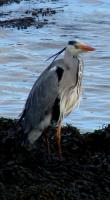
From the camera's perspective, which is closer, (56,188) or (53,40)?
(56,188)

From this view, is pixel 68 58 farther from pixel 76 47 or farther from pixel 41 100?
pixel 41 100

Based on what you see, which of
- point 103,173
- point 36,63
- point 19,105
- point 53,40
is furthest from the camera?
point 53,40

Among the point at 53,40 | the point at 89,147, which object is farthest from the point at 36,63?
the point at 89,147

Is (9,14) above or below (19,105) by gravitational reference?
above

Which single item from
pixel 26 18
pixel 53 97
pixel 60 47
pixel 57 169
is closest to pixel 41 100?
pixel 53 97

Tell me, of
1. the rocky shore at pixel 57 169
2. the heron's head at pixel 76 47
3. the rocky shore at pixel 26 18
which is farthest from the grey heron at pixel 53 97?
the rocky shore at pixel 26 18

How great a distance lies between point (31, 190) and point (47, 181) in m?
0.35

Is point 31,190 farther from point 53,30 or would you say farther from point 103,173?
point 53,30

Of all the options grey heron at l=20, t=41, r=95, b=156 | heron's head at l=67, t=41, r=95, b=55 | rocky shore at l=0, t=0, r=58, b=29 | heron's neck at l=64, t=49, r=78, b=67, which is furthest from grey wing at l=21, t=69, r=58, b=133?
rocky shore at l=0, t=0, r=58, b=29

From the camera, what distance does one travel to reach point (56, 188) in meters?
6.14

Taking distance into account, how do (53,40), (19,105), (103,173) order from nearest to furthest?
(103,173), (19,105), (53,40)

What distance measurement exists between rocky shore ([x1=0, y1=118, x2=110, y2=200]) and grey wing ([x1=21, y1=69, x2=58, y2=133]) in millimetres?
239

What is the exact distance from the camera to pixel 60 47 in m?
17.7

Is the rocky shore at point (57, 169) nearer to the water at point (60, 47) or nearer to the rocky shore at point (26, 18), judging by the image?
the water at point (60, 47)
